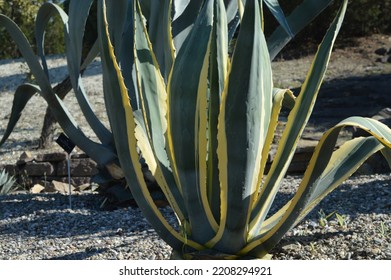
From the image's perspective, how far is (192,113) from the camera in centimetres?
285

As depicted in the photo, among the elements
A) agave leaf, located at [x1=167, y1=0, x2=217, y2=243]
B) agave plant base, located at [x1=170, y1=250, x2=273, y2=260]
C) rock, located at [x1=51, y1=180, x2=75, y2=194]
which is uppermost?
agave leaf, located at [x1=167, y1=0, x2=217, y2=243]

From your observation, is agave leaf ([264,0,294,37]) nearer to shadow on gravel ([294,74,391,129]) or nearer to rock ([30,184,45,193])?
rock ([30,184,45,193])

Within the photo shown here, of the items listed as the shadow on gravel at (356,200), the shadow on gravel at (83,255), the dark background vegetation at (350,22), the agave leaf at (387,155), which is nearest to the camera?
the agave leaf at (387,155)

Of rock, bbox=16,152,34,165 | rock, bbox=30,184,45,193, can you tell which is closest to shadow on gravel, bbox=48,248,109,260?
rock, bbox=30,184,45,193

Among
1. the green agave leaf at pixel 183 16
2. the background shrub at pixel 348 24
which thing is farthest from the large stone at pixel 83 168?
the background shrub at pixel 348 24

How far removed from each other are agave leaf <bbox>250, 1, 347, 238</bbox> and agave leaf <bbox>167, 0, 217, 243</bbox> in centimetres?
25

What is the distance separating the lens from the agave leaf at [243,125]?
8.75 feet

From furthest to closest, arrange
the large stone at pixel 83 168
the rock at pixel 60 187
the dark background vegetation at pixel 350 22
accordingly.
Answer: the dark background vegetation at pixel 350 22
the large stone at pixel 83 168
the rock at pixel 60 187

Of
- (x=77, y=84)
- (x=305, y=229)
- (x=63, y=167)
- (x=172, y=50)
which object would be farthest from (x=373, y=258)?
(x=63, y=167)

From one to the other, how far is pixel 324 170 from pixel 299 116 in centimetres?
23

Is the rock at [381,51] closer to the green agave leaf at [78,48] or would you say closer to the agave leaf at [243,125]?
the green agave leaf at [78,48]

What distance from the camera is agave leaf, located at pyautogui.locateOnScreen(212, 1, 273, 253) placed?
2668mm

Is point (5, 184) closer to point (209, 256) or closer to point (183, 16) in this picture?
point (183, 16)

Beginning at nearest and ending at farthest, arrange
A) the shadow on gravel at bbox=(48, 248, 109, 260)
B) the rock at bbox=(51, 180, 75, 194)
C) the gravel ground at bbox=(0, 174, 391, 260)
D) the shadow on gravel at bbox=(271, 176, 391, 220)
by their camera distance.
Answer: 1. the gravel ground at bbox=(0, 174, 391, 260)
2. the shadow on gravel at bbox=(48, 248, 109, 260)
3. the shadow on gravel at bbox=(271, 176, 391, 220)
4. the rock at bbox=(51, 180, 75, 194)
